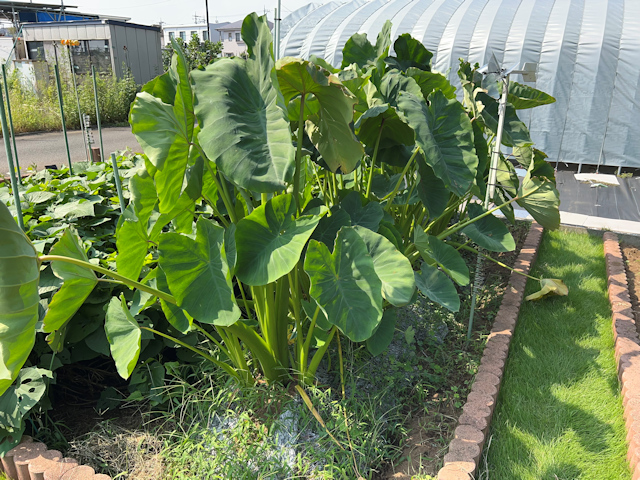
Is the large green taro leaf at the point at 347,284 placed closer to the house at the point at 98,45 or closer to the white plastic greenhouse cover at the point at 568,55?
the white plastic greenhouse cover at the point at 568,55

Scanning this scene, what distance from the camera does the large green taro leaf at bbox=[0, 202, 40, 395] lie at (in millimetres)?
1109

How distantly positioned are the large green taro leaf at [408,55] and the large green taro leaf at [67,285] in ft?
5.92

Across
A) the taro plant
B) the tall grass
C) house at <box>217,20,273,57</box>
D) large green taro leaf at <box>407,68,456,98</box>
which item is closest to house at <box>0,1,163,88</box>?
the tall grass

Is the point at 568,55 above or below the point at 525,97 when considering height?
above

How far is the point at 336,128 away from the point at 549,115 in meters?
5.66

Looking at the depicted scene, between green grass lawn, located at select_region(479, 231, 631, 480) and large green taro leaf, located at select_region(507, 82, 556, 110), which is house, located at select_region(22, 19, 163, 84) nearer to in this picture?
large green taro leaf, located at select_region(507, 82, 556, 110)

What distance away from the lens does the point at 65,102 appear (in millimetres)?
10422

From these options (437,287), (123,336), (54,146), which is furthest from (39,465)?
(54,146)

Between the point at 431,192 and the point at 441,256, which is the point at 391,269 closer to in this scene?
the point at 441,256

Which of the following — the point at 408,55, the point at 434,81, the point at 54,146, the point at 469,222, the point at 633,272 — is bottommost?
the point at 633,272

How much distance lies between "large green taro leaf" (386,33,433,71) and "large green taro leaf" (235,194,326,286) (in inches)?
55.6

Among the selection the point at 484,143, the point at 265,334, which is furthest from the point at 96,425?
the point at 484,143

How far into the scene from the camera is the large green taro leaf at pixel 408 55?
2602 mm

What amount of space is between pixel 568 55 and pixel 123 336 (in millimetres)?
6425
